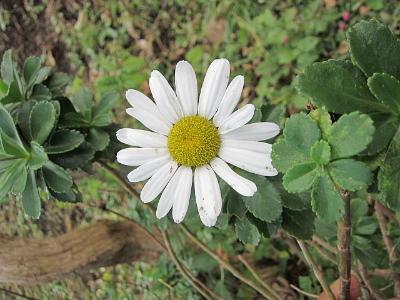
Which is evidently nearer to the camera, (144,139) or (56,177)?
(144,139)

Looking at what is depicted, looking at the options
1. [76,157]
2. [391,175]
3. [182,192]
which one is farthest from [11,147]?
[391,175]

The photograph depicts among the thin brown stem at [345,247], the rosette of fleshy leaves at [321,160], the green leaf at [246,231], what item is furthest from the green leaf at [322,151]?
the green leaf at [246,231]

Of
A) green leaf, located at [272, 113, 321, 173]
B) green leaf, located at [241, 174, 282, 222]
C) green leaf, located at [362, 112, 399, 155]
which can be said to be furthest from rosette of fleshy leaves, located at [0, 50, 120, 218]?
green leaf, located at [362, 112, 399, 155]

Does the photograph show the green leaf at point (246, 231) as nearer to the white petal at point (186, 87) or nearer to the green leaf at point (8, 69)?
the white petal at point (186, 87)

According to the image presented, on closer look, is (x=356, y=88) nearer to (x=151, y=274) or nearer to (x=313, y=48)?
(x=313, y=48)

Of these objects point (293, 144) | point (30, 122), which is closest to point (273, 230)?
point (293, 144)

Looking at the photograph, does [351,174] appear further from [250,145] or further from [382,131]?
[250,145]
